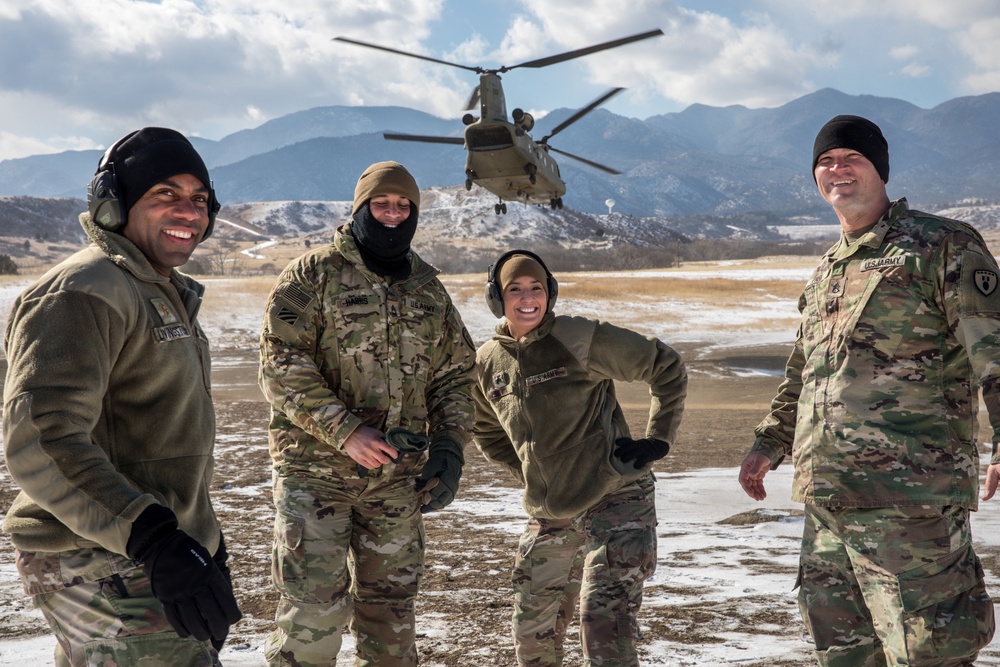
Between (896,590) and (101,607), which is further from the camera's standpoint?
(896,590)

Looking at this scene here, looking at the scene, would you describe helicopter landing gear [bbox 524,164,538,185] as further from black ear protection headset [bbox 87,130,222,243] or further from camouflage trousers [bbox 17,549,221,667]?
camouflage trousers [bbox 17,549,221,667]

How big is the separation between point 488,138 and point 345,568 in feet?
66.7

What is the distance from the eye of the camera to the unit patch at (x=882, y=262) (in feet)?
10.6

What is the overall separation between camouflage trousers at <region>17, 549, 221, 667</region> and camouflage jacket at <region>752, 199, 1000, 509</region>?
235 centimetres

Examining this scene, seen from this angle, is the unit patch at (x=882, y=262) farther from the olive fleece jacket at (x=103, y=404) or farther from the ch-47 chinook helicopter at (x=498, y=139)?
the ch-47 chinook helicopter at (x=498, y=139)

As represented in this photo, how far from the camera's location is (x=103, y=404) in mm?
2445

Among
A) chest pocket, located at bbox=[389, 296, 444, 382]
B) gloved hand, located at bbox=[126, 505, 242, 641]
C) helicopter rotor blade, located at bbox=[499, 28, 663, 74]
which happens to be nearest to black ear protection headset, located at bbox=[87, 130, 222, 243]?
gloved hand, located at bbox=[126, 505, 242, 641]

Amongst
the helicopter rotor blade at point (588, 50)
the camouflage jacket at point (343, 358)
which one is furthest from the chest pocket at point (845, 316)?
the helicopter rotor blade at point (588, 50)

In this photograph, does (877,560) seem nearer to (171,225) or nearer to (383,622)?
(383,622)

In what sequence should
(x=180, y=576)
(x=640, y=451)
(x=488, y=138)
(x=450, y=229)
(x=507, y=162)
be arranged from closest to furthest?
(x=180, y=576), (x=640, y=451), (x=488, y=138), (x=507, y=162), (x=450, y=229)

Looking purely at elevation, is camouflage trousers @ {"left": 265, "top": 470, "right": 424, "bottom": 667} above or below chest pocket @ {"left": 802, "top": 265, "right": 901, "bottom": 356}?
below

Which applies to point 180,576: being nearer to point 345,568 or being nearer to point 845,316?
point 345,568

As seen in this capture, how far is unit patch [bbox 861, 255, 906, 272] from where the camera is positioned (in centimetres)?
322

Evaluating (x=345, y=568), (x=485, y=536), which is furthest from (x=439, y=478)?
(x=485, y=536)
